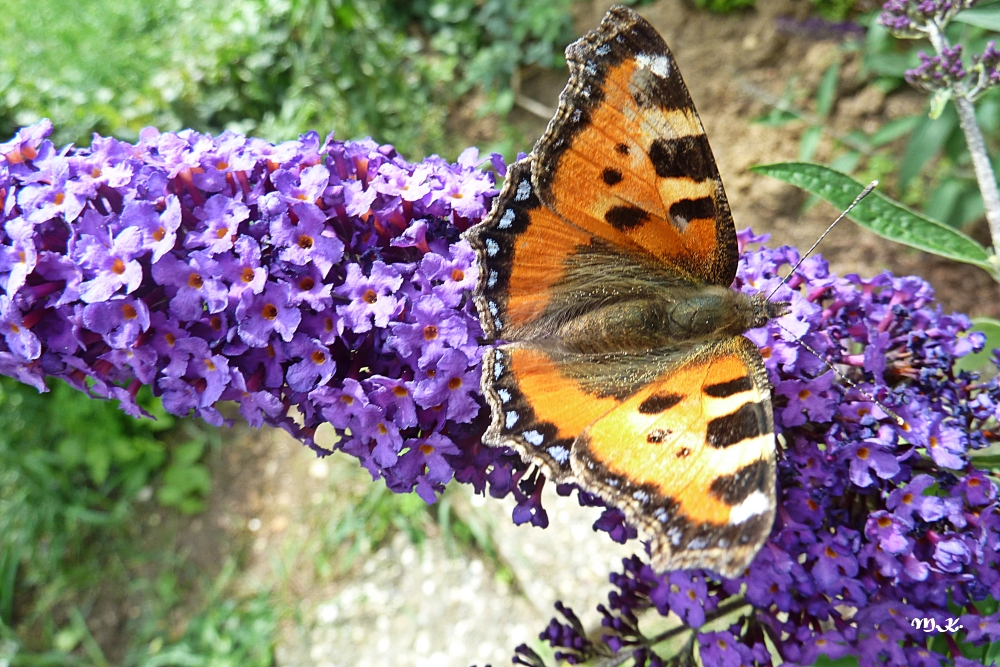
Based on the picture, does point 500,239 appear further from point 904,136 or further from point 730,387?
point 904,136

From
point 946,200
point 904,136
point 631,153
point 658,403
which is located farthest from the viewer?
point 904,136

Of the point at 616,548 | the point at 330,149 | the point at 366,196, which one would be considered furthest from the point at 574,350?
the point at 616,548

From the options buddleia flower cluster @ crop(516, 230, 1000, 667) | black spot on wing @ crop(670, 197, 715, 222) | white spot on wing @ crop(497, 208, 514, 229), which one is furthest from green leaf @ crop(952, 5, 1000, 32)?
white spot on wing @ crop(497, 208, 514, 229)

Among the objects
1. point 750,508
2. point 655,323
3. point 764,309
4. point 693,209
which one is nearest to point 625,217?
point 693,209

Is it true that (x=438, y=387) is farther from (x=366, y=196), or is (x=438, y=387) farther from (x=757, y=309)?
(x=757, y=309)

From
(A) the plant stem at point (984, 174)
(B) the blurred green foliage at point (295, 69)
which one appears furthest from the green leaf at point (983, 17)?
(B) the blurred green foliage at point (295, 69)

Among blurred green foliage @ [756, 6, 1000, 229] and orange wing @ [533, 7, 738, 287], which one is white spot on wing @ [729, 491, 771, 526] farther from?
blurred green foliage @ [756, 6, 1000, 229]
